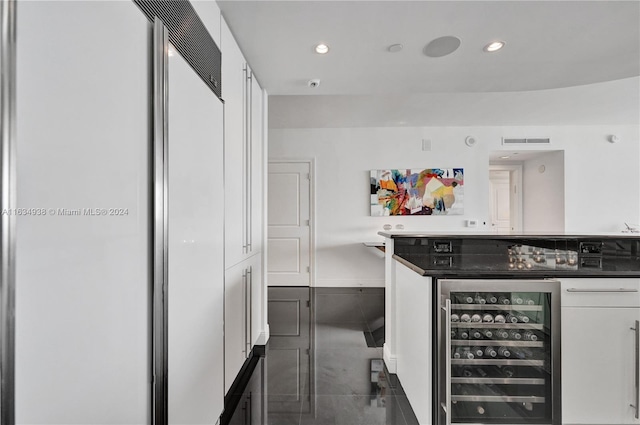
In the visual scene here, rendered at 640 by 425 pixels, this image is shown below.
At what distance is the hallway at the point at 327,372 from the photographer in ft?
5.82

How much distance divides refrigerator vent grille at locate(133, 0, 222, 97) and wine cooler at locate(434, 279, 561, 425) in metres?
1.49

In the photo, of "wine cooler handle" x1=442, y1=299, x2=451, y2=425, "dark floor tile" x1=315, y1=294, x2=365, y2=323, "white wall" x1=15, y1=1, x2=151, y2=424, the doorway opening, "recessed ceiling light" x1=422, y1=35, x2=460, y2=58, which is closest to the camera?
"white wall" x1=15, y1=1, x2=151, y2=424

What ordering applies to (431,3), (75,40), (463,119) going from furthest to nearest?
1. (463,119)
2. (431,3)
3. (75,40)

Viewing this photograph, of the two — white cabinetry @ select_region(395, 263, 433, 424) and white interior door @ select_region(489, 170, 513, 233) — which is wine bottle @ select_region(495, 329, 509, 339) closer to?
white cabinetry @ select_region(395, 263, 433, 424)

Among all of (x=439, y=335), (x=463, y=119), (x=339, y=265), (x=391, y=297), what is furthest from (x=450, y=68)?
(x=339, y=265)

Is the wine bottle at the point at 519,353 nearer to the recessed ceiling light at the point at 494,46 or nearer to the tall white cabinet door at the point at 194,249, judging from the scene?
the tall white cabinet door at the point at 194,249

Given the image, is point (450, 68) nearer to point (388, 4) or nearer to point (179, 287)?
point (388, 4)

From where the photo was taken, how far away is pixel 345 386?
205 centimetres

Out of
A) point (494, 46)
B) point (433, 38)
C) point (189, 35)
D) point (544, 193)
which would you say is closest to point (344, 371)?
point (189, 35)

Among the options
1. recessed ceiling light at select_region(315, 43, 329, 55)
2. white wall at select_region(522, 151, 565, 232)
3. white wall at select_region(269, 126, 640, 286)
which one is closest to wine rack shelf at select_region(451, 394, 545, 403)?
recessed ceiling light at select_region(315, 43, 329, 55)

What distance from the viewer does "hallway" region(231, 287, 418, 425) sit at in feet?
5.82

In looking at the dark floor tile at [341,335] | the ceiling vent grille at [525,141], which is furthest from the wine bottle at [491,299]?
the ceiling vent grille at [525,141]

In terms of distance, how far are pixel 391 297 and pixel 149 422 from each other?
1670mm

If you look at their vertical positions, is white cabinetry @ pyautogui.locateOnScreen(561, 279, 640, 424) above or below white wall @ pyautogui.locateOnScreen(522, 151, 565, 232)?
below
